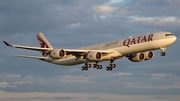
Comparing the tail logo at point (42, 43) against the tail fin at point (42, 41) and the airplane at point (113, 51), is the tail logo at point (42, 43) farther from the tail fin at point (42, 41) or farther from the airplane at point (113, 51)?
the airplane at point (113, 51)

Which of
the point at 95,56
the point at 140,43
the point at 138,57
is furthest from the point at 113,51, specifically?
the point at 138,57

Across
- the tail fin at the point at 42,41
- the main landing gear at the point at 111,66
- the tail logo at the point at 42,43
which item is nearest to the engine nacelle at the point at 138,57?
the main landing gear at the point at 111,66

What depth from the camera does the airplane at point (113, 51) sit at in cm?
10900

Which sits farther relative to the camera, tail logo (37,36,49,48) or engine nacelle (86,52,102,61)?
tail logo (37,36,49,48)

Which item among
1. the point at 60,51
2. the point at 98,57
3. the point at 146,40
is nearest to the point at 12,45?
the point at 60,51

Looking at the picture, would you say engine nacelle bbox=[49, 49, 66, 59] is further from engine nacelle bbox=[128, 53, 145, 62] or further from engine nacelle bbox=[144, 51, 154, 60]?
engine nacelle bbox=[144, 51, 154, 60]

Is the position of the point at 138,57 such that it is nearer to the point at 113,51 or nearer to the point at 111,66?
the point at 111,66

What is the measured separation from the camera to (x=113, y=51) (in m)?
115

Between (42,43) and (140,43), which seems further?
(42,43)

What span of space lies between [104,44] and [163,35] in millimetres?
15125

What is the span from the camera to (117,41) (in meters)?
116

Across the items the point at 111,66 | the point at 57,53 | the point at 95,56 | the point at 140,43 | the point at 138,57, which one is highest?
the point at 140,43

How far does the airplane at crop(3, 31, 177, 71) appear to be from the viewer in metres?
109

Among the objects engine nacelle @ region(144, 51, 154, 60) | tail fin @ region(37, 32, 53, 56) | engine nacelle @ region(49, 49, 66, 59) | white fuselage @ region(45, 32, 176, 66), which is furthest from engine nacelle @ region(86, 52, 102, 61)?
tail fin @ region(37, 32, 53, 56)
